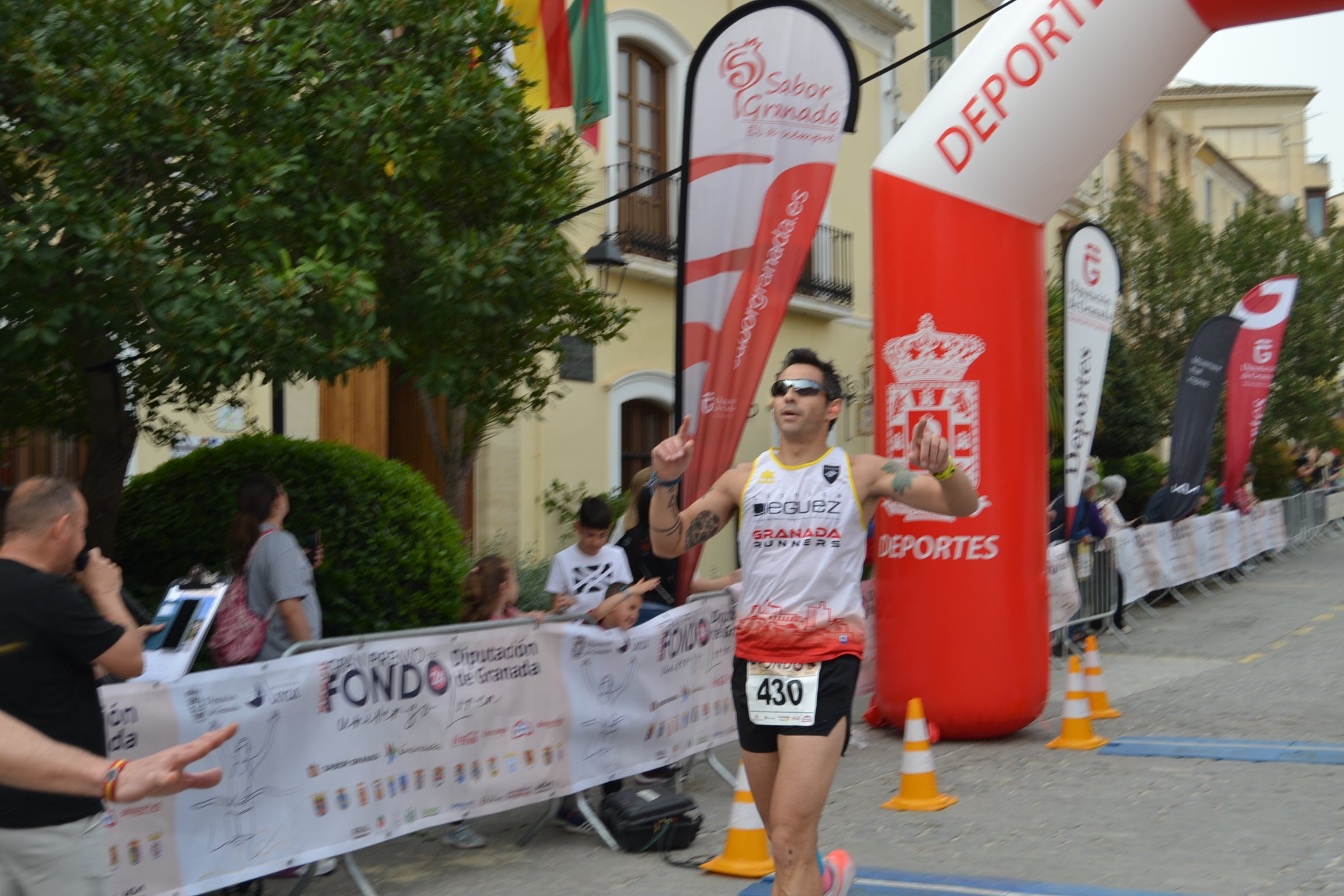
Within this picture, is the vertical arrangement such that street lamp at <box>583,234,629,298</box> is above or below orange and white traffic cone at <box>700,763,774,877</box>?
above

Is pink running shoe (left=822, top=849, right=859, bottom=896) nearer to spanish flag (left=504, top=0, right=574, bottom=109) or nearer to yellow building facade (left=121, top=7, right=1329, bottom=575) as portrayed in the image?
yellow building facade (left=121, top=7, right=1329, bottom=575)

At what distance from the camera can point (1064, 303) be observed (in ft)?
38.8

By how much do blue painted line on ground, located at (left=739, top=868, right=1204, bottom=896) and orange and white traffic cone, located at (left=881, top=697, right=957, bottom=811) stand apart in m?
1.17

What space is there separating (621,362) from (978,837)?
1097 centimetres

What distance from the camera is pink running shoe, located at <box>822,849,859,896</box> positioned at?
462 centimetres

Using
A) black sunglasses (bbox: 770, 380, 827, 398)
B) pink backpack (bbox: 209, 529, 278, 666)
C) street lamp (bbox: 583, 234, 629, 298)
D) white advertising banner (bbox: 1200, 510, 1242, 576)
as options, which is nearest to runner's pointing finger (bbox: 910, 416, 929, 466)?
black sunglasses (bbox: 770, 380, 827, 398)

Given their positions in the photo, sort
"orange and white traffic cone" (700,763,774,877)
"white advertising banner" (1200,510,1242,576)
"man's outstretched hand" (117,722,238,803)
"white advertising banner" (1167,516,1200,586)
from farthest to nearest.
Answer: "white advertising banner" (1200,510,1242,576) < "white advertising banner" (1167,516,1200,586) < "orange and white traffic cone" (700,763,774,877) < "man's outstretched hand" (117,722,238,803)

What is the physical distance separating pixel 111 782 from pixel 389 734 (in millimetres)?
2753

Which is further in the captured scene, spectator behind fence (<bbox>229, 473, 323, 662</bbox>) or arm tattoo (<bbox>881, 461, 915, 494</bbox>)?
spectator behind fence (<bbox>229, 473, 323, 662</bbox>)

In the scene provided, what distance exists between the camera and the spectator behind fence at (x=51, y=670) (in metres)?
3.19

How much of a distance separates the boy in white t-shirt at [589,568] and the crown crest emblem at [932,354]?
87.2 inches

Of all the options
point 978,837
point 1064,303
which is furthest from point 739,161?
point 1064,303

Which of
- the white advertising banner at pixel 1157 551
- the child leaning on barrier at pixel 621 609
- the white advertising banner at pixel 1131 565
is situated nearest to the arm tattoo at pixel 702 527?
the child leaning on barrier at pixel 621 609

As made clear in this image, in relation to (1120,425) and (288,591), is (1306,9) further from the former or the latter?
(1120,425)
